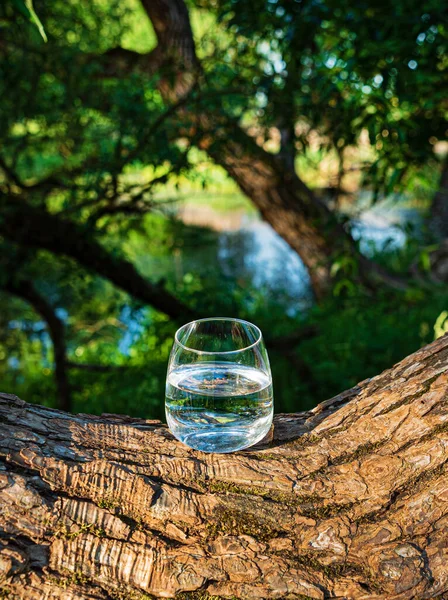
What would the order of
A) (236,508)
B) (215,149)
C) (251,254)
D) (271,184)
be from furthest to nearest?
(251,254) → (271,184) → (215,149) → (236,508)

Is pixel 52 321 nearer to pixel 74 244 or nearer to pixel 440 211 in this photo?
pixel 74 244

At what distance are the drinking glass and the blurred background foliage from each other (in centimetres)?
143

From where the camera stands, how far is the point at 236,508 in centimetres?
122

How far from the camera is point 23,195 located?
161 inches

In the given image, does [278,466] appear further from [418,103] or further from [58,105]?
[58,105]

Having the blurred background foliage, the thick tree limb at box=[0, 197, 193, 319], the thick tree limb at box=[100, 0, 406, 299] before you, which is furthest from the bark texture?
the thick tree limb at box=[0, 197, 193, 319]

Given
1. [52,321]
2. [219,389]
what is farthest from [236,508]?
[52,321]

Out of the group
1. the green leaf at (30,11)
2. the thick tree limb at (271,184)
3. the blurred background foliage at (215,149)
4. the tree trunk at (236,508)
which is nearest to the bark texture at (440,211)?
the blurred background foliage at (215,149)

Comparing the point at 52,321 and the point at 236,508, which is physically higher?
the point at 52,321

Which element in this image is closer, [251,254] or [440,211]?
[440,211]

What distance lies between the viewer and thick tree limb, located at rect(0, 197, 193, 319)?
375cm

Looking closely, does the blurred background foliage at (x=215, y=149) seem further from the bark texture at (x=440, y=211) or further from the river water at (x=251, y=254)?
the river water at (x=251, y=254)

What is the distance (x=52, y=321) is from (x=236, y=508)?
3418mm

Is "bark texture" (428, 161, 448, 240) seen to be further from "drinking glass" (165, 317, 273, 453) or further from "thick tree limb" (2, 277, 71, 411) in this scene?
"drinking glass" (165, 317, 273, 453)
